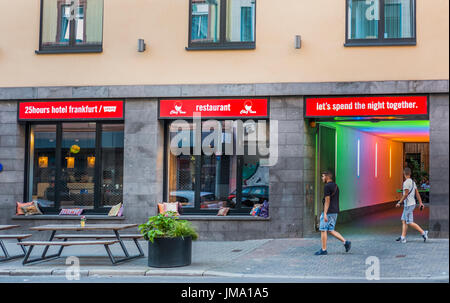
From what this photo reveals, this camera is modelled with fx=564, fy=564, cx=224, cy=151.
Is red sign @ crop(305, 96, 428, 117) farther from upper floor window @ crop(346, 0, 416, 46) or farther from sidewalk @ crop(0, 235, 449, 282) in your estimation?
sidewalk @ crop(0, 235, 449, 282)

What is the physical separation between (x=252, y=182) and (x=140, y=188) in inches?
114

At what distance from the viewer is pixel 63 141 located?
1544cm

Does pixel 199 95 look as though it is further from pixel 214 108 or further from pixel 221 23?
pixel 221 23

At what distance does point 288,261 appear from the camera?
10.9 metres

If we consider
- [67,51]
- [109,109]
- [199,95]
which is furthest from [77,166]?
[199,95]

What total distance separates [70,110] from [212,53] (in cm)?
408

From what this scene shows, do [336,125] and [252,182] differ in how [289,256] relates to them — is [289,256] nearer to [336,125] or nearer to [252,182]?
[252,182]

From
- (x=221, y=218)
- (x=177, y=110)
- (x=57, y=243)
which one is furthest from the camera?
(x=177, y=110)

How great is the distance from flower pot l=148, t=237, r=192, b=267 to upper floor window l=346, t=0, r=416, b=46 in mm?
6756

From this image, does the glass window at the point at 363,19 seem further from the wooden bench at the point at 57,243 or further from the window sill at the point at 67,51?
the wooden bench at the point at 57,243

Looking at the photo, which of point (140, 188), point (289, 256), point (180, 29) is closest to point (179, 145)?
point (140, 188)

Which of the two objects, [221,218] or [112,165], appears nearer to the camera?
[221,218]

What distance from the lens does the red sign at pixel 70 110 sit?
1480 centimetres

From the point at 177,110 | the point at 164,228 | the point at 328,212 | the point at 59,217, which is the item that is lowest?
the point at 59,217
